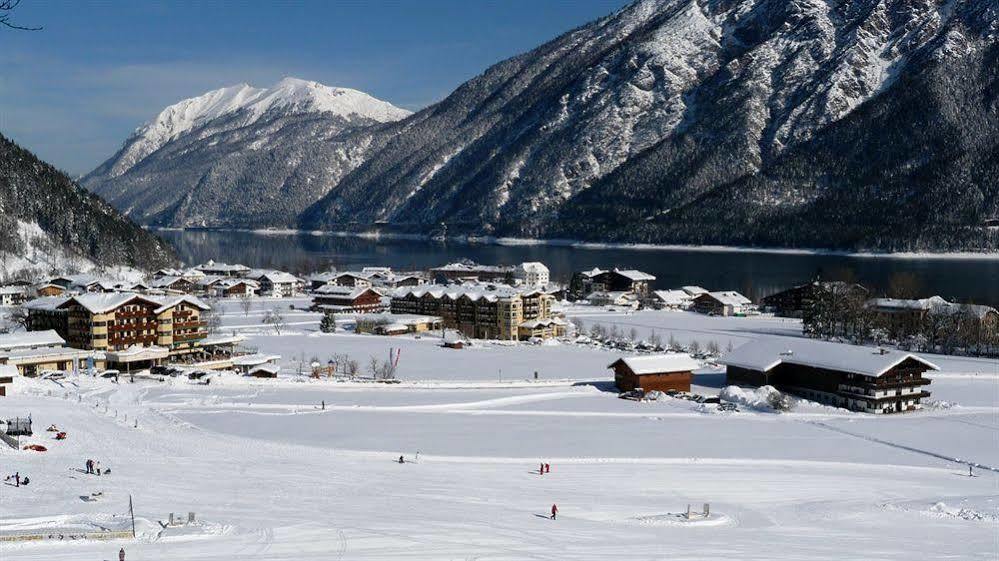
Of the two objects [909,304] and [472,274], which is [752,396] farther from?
[472,274]

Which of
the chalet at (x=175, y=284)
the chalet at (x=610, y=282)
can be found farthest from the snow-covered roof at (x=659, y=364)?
the chalet at (x=175, y=284)

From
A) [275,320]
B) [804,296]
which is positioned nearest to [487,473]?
[275,320]

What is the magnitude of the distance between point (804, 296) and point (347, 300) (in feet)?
153

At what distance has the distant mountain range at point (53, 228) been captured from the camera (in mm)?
121000

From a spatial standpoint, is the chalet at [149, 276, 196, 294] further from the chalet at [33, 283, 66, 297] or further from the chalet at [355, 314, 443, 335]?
the chalet at [355, 314, 443, 335]

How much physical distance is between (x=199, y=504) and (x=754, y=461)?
19.6 meters

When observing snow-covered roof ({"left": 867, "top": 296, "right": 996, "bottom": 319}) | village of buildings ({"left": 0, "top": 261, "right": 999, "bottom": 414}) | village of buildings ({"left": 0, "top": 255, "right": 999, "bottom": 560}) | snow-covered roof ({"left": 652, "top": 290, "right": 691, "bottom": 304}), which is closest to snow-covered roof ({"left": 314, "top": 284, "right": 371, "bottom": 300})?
village of buildings ({"left": 0, "top": 261, "right": 999, "bottom": 414})

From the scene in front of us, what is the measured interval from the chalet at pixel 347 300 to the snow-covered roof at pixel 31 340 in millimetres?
38433

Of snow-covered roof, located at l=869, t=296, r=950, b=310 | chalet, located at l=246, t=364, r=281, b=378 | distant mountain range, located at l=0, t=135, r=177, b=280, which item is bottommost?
chalet, located at l=246, t=364, r=281, b=378

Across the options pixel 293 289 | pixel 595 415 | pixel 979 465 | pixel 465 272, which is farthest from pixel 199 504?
pixel 465 272

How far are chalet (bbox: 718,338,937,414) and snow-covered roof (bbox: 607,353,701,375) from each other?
121 inches

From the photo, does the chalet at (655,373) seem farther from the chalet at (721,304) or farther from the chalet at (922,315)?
the chalet at (721,304)

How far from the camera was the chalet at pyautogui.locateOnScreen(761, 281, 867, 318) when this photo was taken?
9294cm

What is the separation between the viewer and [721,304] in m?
103
